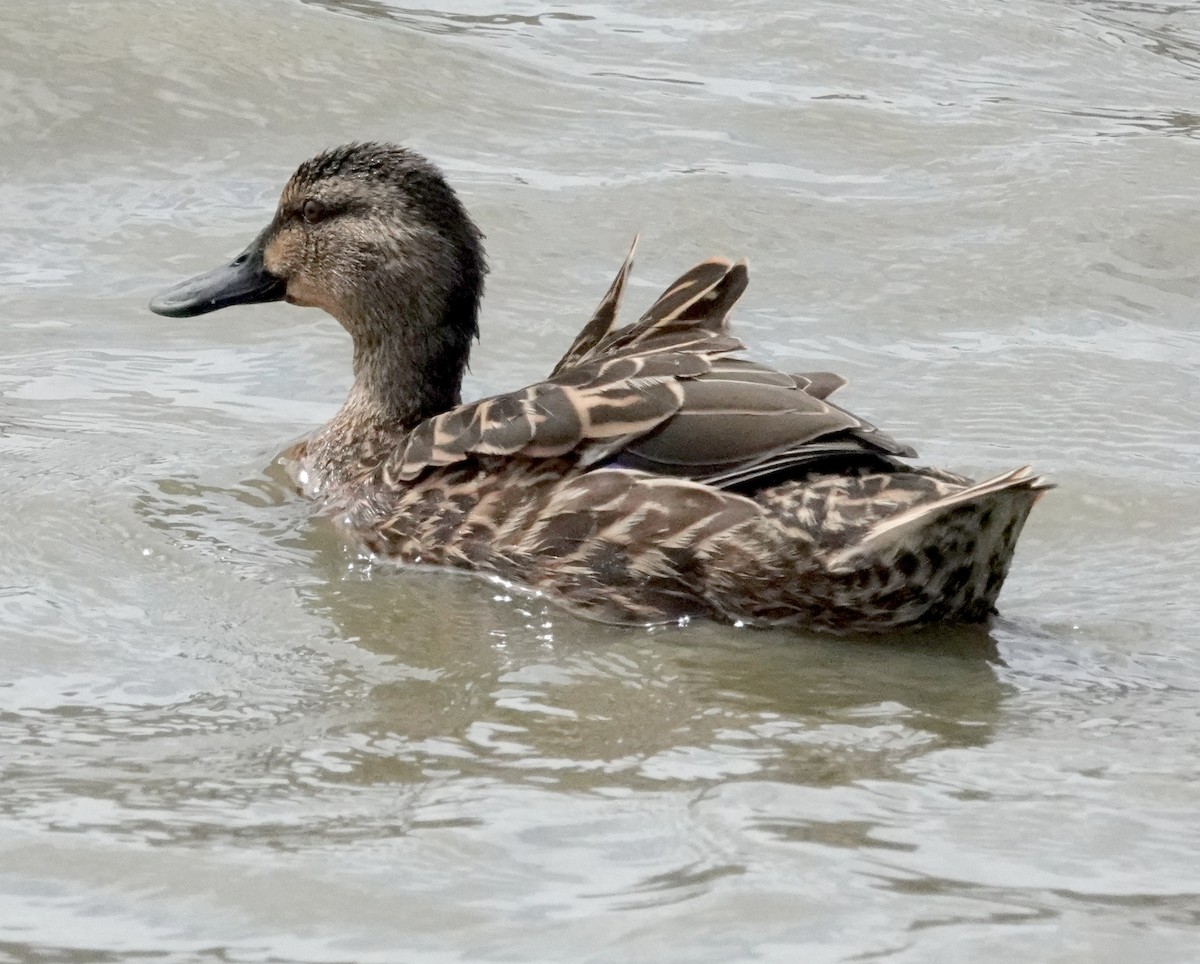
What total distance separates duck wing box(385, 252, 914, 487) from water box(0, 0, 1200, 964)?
1.56 ft

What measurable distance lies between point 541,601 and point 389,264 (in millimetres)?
1709

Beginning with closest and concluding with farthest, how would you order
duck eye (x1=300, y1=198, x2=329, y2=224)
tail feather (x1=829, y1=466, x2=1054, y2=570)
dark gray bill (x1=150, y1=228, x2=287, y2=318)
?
tail feather (x1=829, y1=466, x2=1054, y2=570) → duck eye (x1=300, y1=198, x2=329, y2=224) → dark gray bill (x1=150, y1=228, x2=287, y2=318)

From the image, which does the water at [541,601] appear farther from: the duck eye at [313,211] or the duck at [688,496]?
the duck eye at [313,211]

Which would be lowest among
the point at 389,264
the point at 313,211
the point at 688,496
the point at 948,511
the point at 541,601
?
the point at 541,601

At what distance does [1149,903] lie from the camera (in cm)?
→ 439

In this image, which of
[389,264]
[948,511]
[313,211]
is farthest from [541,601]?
[313,211]

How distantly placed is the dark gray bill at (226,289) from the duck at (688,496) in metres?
0.89

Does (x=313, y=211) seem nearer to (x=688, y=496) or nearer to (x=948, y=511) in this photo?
(x=688, y=496)

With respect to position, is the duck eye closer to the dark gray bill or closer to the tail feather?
the dark gray bill

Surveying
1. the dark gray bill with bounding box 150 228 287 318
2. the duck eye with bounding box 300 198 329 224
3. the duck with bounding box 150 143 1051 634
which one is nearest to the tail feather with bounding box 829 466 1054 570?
the duck with bounding box 150 143 1051 634

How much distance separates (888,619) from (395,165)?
2.58 meters

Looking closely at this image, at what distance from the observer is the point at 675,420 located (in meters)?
6.14

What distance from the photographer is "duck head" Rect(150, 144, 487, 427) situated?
→ 7434mm

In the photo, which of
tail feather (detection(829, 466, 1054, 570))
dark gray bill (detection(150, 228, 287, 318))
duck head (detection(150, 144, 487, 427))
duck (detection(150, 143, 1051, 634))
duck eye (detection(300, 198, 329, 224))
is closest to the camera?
tail feather (detection(829, 466, 1054, 570))
